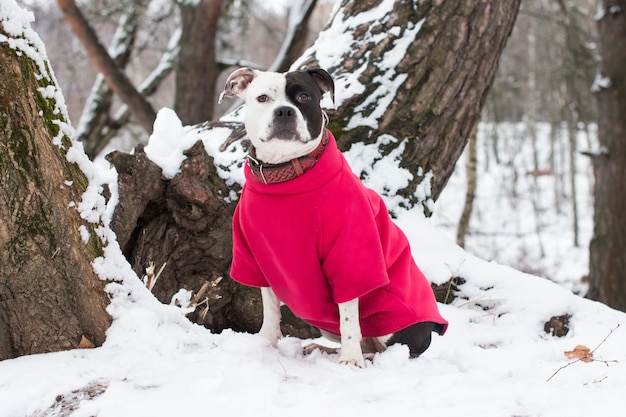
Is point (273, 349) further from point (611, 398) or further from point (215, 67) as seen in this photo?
point (215, 67)

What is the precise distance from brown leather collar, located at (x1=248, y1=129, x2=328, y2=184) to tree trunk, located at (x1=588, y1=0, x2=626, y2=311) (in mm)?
5928

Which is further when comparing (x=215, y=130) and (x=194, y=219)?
(x=215, y=130)

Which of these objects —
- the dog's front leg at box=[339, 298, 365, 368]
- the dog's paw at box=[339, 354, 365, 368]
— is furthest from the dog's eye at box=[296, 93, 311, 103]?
the dog's paw at box=[339, 354, 365, 368]

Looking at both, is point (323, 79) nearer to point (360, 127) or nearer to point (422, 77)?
point (360, 127)

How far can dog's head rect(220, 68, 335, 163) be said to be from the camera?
2.74 m

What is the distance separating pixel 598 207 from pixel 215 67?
17.7ft

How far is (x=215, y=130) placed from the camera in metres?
4.27

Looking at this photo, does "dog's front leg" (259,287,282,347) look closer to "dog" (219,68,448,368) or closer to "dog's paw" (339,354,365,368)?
"dog" (219,68,448,368)

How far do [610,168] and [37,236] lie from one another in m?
7.19

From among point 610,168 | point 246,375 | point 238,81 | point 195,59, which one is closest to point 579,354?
point 246,375

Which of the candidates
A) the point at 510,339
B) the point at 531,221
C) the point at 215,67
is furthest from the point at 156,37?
the point at 531,221

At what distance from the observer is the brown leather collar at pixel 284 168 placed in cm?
273

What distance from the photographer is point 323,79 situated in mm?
3055

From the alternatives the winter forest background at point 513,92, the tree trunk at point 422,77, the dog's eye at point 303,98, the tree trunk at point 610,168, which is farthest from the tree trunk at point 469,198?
the dog's eye at point 303,98
